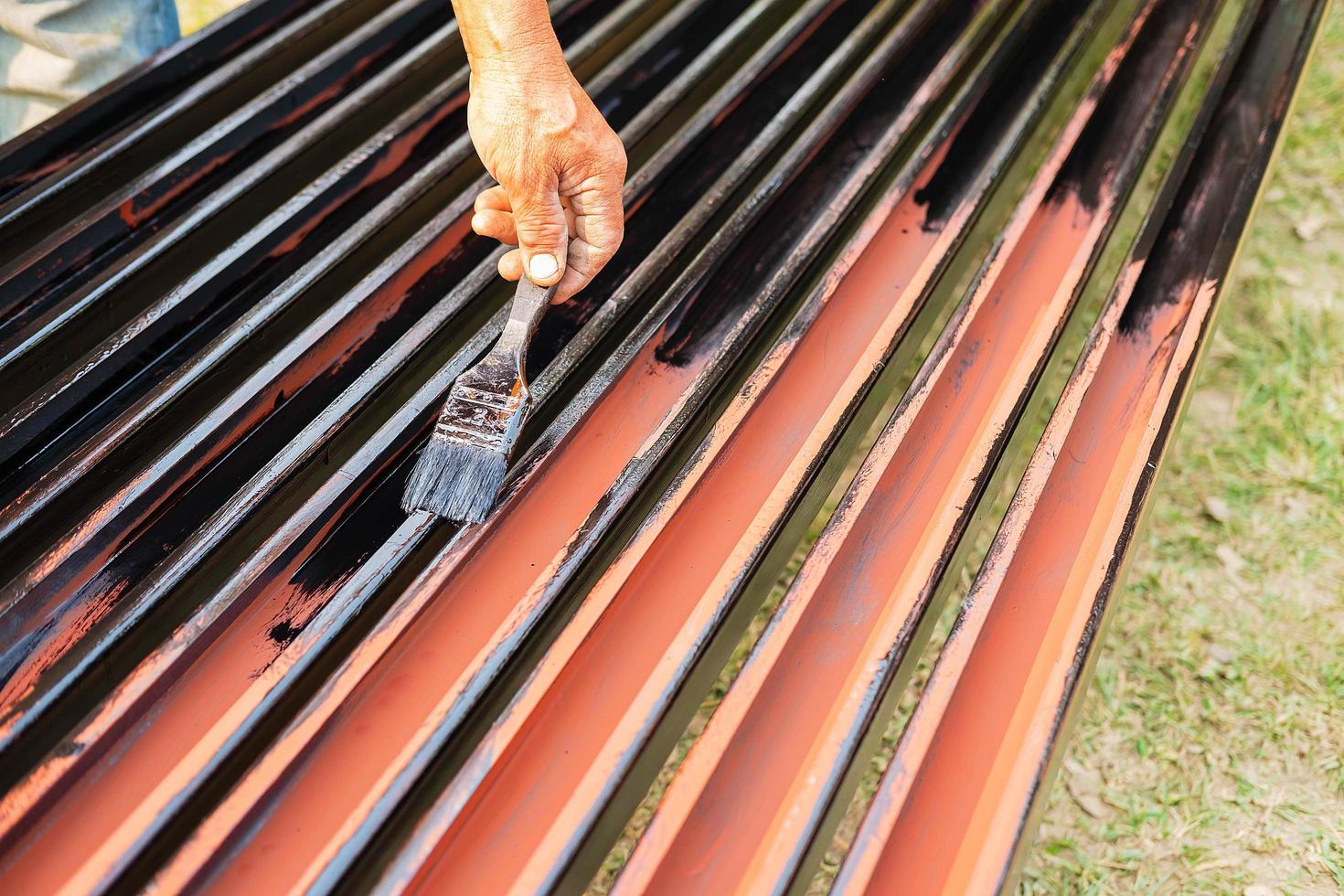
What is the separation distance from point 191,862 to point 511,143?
3.13 feet

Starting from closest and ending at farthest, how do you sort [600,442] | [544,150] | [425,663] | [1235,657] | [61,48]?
[425,663]
[544,150]
[600,442]
[1235,657]
[61,48]

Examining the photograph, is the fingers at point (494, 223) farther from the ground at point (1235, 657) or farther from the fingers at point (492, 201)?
the ground at point (1235, 657)

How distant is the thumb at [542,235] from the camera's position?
1.33 m

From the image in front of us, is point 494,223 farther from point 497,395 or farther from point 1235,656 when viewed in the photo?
point 1235,656

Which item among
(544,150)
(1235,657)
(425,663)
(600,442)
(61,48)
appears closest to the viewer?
(425,663)

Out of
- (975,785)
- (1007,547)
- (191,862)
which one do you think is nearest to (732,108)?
(1007,547)

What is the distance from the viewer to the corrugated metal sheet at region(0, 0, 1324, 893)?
1104mm

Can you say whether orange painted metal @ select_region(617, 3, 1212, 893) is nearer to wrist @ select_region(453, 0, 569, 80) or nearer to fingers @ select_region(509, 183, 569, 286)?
fingers @ select_region(509, 183, 569, 286)

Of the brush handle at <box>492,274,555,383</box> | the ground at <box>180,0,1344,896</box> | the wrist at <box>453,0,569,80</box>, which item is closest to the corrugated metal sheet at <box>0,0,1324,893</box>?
the brush handle at <box>492,274,555,383</box>

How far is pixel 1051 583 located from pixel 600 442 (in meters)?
0.68

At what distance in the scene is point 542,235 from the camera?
4.42ft

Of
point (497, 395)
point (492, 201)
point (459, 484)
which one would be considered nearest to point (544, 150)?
point (492, 201)

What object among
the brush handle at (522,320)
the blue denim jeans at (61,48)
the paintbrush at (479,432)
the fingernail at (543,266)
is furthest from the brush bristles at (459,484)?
the blue denim jeans at (61,48)

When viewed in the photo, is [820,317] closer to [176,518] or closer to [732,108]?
[732,108]
